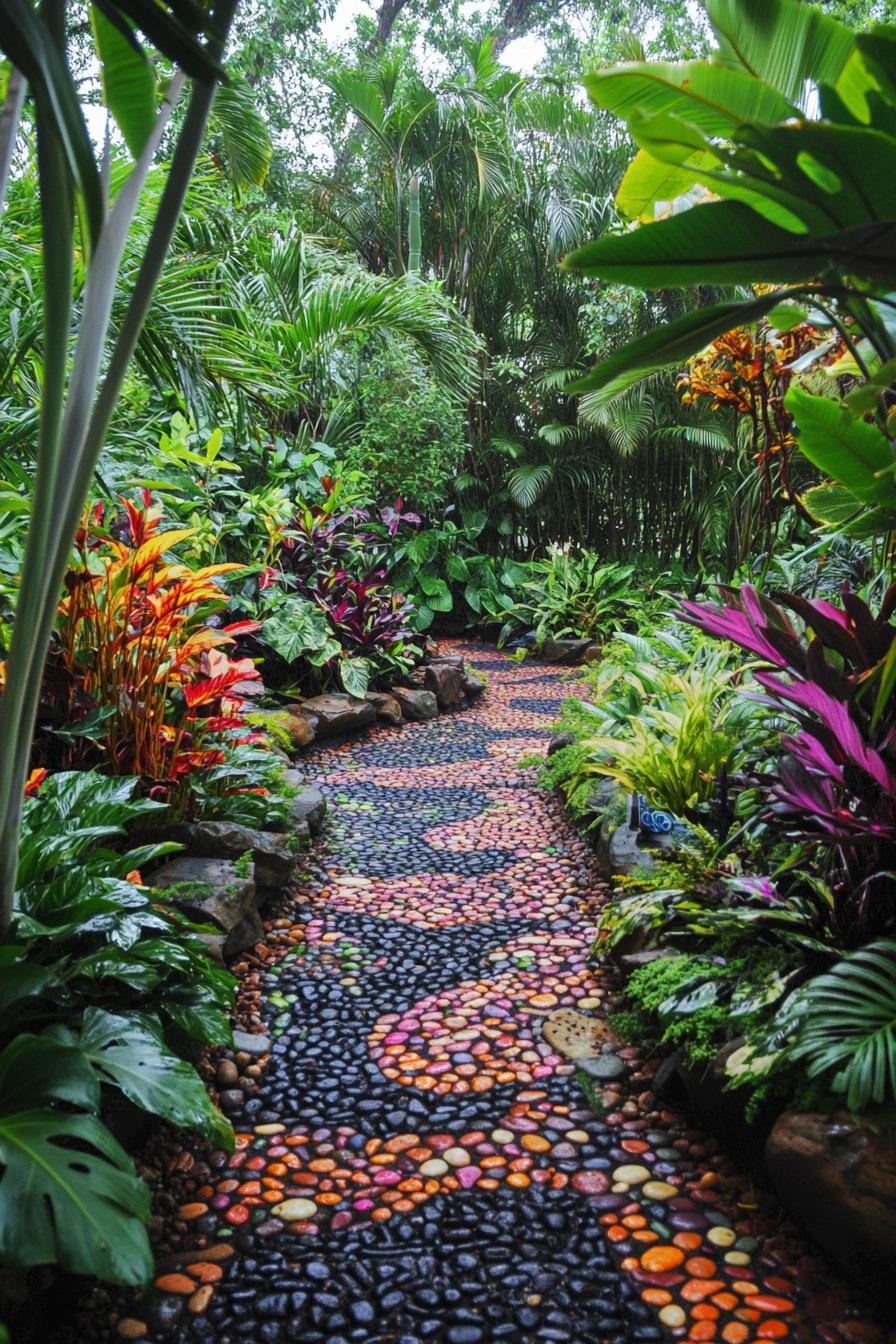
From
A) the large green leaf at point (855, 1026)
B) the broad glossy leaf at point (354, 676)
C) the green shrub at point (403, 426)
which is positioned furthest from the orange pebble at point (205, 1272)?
the green shrub at point (403, 426)

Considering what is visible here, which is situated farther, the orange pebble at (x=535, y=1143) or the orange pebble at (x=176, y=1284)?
the orange pebble at (x=535, y=1143)

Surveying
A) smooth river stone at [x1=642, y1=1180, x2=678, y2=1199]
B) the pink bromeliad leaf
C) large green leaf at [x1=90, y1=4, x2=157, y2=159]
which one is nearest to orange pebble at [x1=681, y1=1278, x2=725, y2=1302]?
smooth river stone at [x1=642, y1=1180, x2=678, y2=1199]

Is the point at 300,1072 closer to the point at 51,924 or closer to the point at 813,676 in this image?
the point at 51,924

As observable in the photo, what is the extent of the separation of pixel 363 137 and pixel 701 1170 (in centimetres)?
1063

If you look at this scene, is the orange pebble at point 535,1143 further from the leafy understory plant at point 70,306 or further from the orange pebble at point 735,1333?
the leafy understory plant at point 70,306

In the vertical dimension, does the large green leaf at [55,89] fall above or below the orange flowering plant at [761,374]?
below

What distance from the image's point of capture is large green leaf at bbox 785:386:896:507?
188 cm

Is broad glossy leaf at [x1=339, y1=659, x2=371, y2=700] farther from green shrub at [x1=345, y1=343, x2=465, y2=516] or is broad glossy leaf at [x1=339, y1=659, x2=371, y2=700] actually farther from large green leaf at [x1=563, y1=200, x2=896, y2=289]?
large green leaf at [x1=563, y1=200, x2=896, y2=289]

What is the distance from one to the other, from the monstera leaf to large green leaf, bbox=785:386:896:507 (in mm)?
1772

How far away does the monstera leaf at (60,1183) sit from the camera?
109 cm

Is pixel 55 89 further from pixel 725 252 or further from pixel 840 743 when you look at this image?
pixel 840 743

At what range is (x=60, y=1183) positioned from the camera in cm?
114

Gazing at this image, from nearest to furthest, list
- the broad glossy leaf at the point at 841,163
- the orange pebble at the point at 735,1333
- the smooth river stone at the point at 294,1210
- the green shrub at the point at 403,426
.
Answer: the broad glossy leaf at the point at 841,163, the orange pebble at the point at 735,1333, the smooth river stone at the point at 294,1210, the green shrub at the point at 403,426

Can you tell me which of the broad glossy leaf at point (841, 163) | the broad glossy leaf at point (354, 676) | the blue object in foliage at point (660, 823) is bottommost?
the blue object in foliage at point (660, 823)
